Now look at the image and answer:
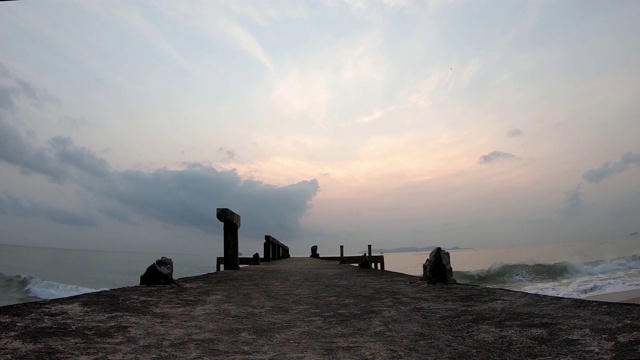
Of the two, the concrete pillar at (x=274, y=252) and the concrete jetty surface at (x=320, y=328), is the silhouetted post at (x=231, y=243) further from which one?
the concrete pillar at (x=274, y=252)

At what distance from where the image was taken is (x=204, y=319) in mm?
3867

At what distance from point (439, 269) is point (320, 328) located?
3697 mm

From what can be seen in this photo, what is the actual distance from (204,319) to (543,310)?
3330 mm

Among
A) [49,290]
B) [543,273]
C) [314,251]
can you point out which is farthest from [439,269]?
[543,273]

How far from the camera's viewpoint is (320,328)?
3506 millimetres

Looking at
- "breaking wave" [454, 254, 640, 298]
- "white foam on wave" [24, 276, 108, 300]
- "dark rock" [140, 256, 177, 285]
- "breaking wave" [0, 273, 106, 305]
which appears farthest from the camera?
"breaking wave" [454, 254, 640, 298]

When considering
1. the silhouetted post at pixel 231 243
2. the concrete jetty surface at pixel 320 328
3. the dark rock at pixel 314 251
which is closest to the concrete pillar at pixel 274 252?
the dark rock at pixel 314 251

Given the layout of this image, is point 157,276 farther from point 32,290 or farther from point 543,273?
point 543,273

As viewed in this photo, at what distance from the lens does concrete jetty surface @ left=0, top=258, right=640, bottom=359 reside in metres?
2.65

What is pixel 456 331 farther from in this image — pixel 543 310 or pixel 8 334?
pixel 8 334

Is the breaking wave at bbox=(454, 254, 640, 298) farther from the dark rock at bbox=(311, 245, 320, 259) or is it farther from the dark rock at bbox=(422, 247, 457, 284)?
the dark rock at bbox=(422, 247, 457, 284)

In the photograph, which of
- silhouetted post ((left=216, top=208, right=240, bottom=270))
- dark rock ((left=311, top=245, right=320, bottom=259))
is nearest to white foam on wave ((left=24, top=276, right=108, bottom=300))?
dark rock ((left=311, top=245, right=320, bottom=259))

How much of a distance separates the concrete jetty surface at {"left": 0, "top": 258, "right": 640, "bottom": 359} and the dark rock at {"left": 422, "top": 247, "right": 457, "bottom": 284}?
139 cm

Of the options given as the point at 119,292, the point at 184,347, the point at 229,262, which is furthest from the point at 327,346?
the point at 229,262
